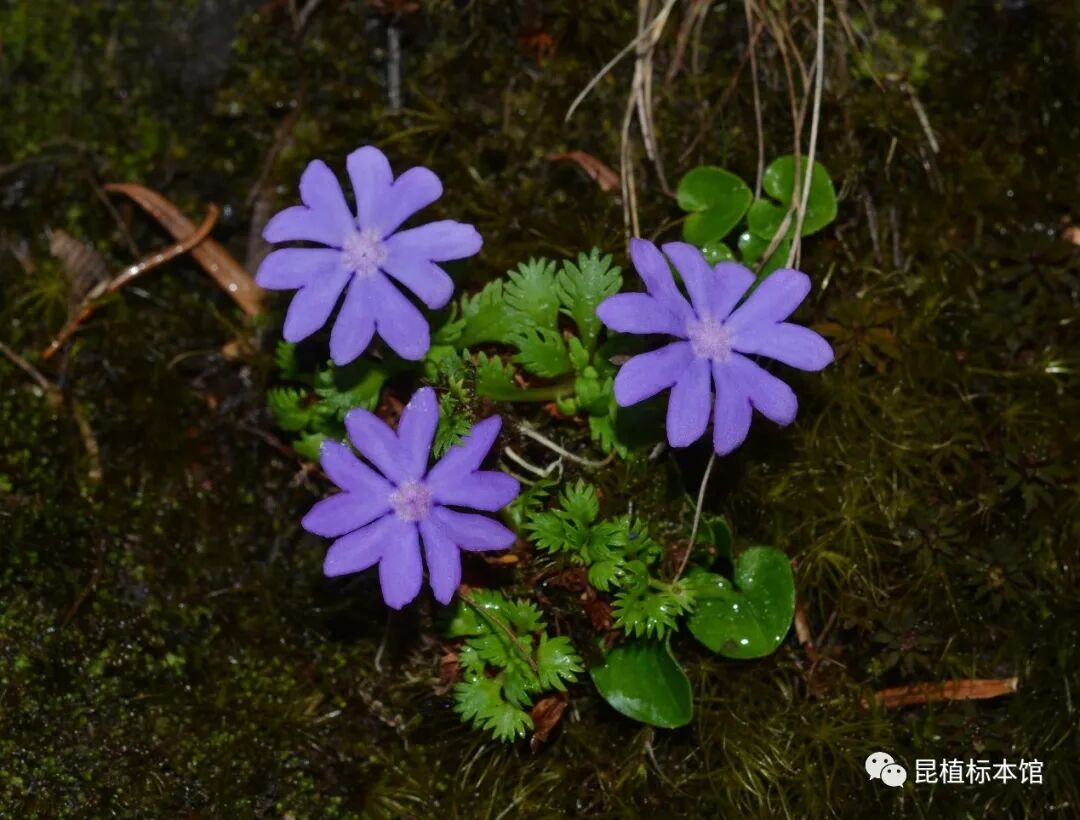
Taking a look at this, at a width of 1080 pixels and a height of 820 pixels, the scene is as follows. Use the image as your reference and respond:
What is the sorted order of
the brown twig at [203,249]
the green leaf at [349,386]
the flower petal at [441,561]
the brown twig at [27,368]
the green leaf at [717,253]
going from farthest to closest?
the brown twig at [203,249] < the brown twig at [27,368] < the green leaf at [717,253] < the green leaf at [349,386] < the flower petal at [441,561]

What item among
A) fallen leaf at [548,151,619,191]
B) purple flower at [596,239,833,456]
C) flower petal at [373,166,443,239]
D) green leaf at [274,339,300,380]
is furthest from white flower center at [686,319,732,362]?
green leaf at [274,339,300,380]

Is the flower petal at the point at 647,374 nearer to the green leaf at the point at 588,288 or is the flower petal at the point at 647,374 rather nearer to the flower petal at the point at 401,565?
the green leaf at the point at 588,288

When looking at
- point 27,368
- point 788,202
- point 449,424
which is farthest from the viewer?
point 27,368

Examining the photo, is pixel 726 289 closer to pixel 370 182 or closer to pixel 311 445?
pixel 370 182

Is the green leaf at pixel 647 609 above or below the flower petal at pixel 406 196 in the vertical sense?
below

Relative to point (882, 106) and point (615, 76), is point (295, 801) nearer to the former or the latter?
point (615, 76)

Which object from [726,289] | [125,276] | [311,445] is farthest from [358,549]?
[125,276]

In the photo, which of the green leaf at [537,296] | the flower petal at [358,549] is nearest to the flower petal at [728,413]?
the green leaf at [537,296]

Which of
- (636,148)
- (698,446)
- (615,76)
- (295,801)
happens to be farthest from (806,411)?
(295,801)
